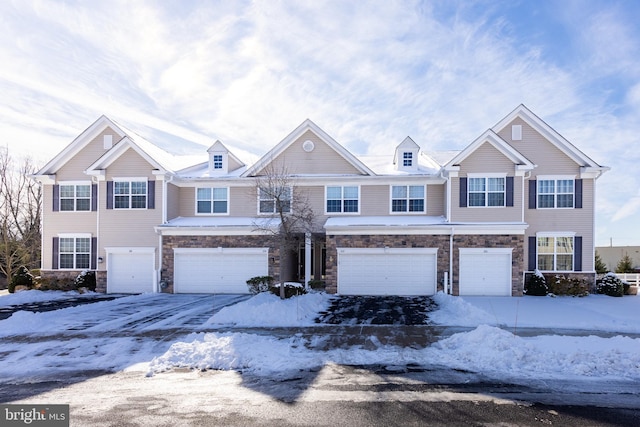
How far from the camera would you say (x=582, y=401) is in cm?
639

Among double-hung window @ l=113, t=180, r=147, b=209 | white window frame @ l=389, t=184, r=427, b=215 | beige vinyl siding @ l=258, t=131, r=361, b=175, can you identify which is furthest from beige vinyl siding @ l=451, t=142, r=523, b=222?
double-hung window @ l=113, t=180, r=147, b=209

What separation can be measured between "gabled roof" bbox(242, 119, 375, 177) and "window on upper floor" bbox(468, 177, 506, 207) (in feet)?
19.6

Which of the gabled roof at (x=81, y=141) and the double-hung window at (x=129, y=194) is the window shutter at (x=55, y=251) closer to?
the gabled roof at (x=81, y=141)

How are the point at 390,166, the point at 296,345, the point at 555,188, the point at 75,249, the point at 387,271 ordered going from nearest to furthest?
the point at 296,345 → the point at 387,271 → the point at 555,188 → the point at 75,249 → the point at 390,166

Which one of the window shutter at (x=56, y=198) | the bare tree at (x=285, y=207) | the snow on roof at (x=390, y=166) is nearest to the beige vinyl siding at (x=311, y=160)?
the bare tree at (x=285, y=207)

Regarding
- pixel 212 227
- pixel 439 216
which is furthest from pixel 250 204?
pixel 439 216

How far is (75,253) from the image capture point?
2180cm

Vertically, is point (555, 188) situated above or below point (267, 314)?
above

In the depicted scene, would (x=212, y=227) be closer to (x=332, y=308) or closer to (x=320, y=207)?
(x=320, y=207)

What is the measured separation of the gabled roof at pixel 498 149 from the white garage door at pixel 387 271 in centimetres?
487

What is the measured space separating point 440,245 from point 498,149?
18.9 ft

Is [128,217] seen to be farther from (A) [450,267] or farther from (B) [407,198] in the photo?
(A) [450,267]

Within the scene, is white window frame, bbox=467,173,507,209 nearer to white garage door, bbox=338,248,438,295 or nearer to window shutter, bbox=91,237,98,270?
white garage door, bbox=338,248,438,295

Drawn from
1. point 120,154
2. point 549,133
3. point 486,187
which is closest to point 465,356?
point 486,187
